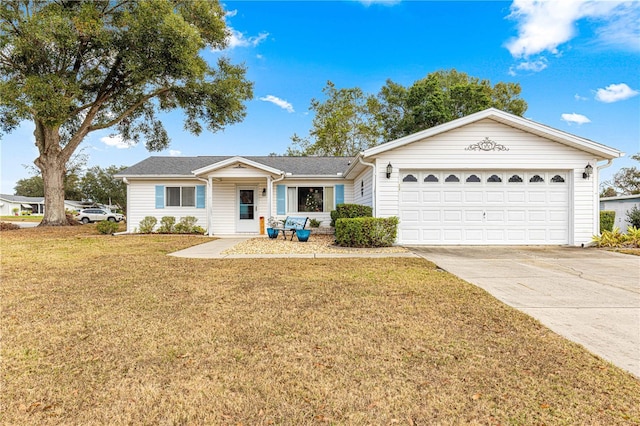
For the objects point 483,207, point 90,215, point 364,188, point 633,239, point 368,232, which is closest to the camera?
point 368,232

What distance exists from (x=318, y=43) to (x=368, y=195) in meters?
10.9

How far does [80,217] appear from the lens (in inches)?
1080

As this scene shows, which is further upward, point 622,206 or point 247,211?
point 622,206

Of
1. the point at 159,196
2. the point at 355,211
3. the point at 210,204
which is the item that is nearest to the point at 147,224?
the point at 159,196

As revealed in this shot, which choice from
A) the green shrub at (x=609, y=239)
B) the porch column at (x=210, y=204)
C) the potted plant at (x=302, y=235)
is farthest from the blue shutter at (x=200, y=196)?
the green shrub at (x=609, y=239)

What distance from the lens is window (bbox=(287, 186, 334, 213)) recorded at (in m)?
15.1

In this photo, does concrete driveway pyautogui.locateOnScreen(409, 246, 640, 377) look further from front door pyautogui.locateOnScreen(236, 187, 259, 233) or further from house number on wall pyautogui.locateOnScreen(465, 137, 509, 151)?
front door pyautogui.locateOnScreen(236, 187, 259, 233)

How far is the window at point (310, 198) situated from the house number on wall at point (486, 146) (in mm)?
6576

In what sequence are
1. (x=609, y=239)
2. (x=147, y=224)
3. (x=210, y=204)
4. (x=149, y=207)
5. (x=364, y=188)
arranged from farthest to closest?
(x=149, y=207) → (x=147, y=224) → (x=210, y=204) → (x=364, y=188) → (x=609, y=239)

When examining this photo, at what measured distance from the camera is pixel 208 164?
1675 centimetres

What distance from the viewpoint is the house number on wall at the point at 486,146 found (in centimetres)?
1016

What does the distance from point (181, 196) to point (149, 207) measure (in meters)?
1.54

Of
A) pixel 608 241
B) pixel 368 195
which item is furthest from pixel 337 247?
pixel 608 241

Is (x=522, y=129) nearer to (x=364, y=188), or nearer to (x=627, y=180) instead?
(x=364, y=188)
